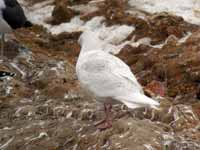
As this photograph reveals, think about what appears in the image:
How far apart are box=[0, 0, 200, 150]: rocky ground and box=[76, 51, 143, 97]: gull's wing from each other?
2.03ft

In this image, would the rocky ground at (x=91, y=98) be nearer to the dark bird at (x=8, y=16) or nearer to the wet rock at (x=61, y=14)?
the wet rock at (x=61, y=14)

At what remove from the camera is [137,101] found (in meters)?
8.35

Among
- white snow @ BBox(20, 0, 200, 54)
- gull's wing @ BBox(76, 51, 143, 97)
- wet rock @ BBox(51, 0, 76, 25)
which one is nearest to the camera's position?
gull's wing @ BBox(76, 51, 143, 97)

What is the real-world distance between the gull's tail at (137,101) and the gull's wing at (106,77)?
0.10 meters

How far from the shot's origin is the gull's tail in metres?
8.21

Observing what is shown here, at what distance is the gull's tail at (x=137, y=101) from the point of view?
821cm

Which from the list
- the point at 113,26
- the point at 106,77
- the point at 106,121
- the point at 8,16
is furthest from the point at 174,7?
the point at 106,77

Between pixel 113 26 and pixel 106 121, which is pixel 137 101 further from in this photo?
pixel 113 26

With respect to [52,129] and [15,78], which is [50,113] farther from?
[15,78]

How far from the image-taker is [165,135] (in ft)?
29.6

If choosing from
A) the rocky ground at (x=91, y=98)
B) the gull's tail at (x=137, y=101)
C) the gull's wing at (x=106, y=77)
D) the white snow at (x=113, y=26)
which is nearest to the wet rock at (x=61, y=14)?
the rocky ground at (x=91, y=98)

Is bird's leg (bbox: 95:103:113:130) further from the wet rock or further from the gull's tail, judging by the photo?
the wet rock

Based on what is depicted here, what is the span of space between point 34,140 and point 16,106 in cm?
190

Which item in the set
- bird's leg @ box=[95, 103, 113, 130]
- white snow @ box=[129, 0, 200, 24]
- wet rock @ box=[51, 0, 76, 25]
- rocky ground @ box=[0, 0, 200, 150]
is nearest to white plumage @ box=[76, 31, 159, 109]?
bird's leg @ box=[95, 103, 113, 130]
